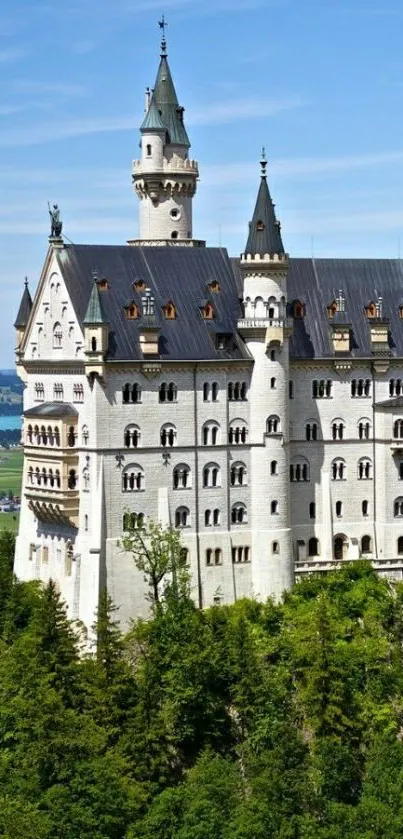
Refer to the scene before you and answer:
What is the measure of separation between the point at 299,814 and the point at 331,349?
116 ft

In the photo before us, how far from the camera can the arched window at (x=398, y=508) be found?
147m

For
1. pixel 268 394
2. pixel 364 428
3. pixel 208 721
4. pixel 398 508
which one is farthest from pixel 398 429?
pixel 208 721

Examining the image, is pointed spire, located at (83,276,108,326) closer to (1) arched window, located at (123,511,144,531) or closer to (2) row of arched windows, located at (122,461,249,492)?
(2) row of arched windows, located at (122,461,249,492)

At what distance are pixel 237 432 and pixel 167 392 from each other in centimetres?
566

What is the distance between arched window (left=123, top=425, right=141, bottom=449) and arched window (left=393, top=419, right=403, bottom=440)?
18.5 m

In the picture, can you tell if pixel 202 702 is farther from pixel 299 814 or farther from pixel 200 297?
pixel 200 297

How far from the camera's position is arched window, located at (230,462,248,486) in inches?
5595

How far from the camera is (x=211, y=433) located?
141 metres

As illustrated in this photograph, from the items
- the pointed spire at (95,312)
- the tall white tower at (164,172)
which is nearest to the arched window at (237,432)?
the pointed spire at (95,312)

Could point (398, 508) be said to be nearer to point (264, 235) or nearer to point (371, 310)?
point (371, 310)

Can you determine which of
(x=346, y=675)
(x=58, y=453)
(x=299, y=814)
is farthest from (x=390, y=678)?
(x=58, y=453)

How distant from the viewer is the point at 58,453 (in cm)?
14000

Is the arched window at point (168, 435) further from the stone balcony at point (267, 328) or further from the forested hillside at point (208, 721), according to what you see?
the forested hillside at point (208, 721)

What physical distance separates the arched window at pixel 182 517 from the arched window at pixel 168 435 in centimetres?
411
